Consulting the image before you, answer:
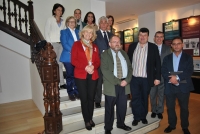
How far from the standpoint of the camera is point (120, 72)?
7.13 feet

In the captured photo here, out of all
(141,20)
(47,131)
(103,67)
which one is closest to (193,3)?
(141,20)

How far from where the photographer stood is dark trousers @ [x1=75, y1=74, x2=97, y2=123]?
2.06 m

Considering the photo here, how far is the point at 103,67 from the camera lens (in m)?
2.12

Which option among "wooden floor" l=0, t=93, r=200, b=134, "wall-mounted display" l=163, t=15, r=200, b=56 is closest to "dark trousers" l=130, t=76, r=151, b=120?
"wooden floor" l=0, t=93, r=200, b=134

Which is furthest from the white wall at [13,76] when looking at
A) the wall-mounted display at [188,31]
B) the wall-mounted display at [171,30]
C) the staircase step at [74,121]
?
the wall-mounted display at [188,31]

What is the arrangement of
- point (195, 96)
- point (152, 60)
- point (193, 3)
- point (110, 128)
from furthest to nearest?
1. point (193, 3)
2. point (195, 96)
3. point (152, 60)
4. point (110, 128)

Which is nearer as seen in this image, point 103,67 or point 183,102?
point 103,67

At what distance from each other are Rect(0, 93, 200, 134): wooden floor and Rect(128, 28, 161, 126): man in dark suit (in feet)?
2.00

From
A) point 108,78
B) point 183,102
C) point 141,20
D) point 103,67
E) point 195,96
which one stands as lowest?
point 195,96

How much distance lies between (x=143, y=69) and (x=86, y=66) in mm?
926

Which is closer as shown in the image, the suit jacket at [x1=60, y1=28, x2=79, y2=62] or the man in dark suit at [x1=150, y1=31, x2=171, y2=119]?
the suit jacket at [x1=60, y1=28, x2=79, y2=62]

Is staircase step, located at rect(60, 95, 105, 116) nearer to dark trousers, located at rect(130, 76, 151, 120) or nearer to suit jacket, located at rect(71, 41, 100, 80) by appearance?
suit jacket, located at rect(71, 41, 100, 80)

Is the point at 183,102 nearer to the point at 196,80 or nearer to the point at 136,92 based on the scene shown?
the point at 136,92

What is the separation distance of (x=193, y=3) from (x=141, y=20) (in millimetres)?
1975
